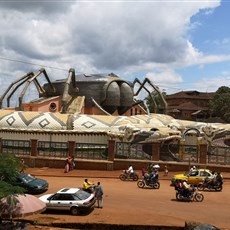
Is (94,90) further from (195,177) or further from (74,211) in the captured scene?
(74,211)

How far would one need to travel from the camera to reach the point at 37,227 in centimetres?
1778

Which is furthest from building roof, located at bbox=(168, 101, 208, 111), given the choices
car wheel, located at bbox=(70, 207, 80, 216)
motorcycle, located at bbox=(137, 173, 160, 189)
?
car wheel, located at bbox=(70, 207, 80, 216)

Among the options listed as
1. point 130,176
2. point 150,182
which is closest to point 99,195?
point 150,182

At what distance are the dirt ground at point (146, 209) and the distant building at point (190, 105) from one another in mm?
84746

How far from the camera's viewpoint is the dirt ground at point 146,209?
18625mm

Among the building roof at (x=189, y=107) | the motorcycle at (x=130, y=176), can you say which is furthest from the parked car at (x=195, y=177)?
the building roof at (x=189, y=107)

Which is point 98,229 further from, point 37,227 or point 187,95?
point 187,95

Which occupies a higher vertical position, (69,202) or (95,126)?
(95,126)

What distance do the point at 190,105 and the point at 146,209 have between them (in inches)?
3988

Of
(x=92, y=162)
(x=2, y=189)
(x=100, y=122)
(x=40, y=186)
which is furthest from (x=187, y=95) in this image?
(x=2, y=189)

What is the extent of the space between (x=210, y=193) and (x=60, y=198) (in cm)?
988

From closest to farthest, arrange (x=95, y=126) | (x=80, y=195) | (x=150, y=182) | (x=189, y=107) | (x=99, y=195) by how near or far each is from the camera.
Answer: (x=80, y=195) < (x=99, y=195) < (x=150, y=182) < (x=95, y=126) < (x=189, y=107)

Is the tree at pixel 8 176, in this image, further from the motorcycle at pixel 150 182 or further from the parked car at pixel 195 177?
the parked car at pixel 195 177

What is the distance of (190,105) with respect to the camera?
120125mm
